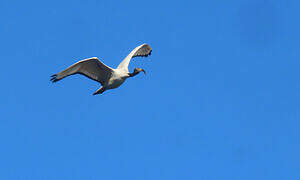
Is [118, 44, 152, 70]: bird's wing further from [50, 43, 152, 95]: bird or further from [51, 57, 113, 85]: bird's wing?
[51, 57, 113, 85]: bird's wing

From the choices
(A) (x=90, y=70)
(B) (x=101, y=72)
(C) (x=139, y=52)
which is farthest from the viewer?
(C) (x=139, y=52)

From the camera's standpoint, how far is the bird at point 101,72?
99.0ft

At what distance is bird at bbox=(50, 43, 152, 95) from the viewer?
3019cm

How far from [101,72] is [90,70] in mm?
742

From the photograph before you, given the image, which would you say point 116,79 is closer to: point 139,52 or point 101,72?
point 101,72

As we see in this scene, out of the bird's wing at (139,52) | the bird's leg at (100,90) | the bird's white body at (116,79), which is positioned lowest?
the bird's leg at (100,90)

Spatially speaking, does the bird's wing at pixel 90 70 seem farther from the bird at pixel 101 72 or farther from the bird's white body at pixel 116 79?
the bird's white body at pixel 116 79

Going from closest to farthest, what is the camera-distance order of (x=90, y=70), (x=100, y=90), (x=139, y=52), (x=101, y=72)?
(x=90, y=70) < (x=101, y=72) < (x=100, y=90) < (x=139, y=52)

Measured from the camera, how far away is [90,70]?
31.8 m

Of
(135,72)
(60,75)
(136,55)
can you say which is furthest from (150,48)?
(60,75)

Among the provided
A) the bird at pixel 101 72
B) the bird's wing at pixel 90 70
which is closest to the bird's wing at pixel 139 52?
the bird at pixel 101 72

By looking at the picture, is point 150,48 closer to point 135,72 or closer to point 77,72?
point 135,72

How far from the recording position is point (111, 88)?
32.8 m

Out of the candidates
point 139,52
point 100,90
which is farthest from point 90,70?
point 139,52
